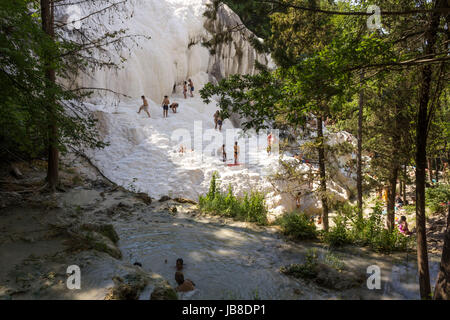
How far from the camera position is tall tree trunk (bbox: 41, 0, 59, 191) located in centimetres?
577

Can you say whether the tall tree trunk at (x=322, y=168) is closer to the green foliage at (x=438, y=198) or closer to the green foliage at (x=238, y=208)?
the green foliage at (x=238, y=208)

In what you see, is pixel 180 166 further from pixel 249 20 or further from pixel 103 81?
pixel 249 20

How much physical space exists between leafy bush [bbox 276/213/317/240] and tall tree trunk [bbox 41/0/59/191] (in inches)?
227

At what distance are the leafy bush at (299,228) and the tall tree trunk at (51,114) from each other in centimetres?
577

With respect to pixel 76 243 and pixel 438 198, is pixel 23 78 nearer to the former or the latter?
pixel 76 243

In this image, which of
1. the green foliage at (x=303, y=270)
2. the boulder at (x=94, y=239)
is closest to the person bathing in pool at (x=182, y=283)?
the boulder at (x=94, y=239)

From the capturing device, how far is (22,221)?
5.80 meters

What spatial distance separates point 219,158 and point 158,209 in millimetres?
8001

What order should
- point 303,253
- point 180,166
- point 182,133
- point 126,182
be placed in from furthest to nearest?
point 182,133
point 180,166
point 126,182
point 303,253

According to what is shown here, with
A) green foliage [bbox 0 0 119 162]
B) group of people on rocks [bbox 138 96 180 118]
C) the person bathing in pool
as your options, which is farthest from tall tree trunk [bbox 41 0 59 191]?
group of people on rocks [bbox 138 96 180 118]

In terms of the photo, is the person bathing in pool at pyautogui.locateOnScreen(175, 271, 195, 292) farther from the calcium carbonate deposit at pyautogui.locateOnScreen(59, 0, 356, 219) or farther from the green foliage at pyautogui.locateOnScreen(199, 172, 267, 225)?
the calcium carbonate deposit at pyautogui.locateOnScreen(59, 0, 356, 219)

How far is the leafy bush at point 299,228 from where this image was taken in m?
6.84
